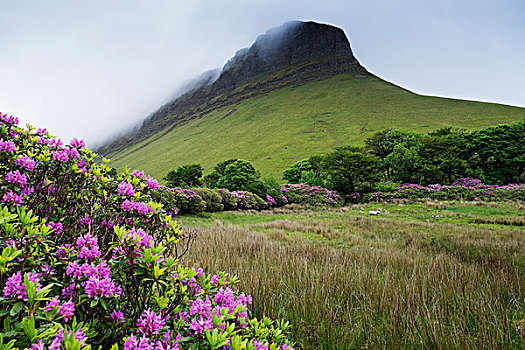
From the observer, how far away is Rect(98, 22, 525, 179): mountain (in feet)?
179

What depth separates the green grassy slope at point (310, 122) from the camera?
172ft

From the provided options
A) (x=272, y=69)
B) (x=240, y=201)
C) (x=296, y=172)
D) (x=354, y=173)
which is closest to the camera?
(x=240, y=201)

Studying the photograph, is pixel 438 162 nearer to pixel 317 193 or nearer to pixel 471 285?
pixel 317 193

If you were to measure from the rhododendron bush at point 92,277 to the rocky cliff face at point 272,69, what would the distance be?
370ft

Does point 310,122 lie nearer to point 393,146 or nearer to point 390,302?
point 393,146

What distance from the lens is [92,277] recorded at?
3.04ft

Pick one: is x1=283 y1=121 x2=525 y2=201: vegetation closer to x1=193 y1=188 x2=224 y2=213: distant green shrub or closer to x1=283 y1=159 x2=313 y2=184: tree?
x1=283 y1=159 x2=313 y2=184: tree

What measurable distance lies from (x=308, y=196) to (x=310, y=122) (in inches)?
2070

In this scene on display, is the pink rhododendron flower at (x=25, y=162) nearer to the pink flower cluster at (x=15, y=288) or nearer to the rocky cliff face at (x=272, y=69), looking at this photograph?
the pink flower cluster at (x=15, y=288)

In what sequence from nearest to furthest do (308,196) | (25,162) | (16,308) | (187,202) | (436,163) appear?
(16,308) < (25,162) < (187,202) < (308,196) < (436,163)

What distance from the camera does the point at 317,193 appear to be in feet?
70.1

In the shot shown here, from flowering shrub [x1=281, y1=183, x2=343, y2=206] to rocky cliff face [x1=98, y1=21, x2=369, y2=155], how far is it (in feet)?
309

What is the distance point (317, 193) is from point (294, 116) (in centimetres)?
5842

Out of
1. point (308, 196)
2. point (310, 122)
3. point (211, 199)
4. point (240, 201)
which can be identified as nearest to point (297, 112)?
point (310, 122)
